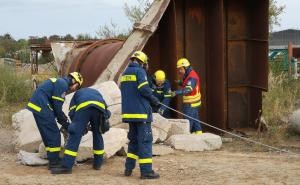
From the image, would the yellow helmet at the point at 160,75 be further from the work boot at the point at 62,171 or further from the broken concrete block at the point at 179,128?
the work boot at the point at 62,171

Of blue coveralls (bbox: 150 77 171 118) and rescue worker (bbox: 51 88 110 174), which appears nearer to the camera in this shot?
rescue worker (bbox: 51 88 110 174)

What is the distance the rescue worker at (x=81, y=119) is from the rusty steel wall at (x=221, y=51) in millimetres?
3561

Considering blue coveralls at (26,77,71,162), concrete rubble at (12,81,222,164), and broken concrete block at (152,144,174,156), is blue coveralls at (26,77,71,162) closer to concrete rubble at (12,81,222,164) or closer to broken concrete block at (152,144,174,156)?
concrete rubble at (12,81,222,164)

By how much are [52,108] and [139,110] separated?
1.51m

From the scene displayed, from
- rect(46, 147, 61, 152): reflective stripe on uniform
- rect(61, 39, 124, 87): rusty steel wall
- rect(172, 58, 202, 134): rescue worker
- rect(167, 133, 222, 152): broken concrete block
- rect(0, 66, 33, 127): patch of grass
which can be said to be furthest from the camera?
rect(0, 66, 33, 127): patch of grass

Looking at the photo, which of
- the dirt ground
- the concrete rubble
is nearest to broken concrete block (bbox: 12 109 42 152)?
the concrete rubble

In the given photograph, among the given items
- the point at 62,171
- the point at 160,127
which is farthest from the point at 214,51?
the point at 62,171

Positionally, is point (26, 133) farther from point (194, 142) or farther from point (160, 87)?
point (194, 142)

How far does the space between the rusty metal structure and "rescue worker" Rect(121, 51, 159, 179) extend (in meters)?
3.18

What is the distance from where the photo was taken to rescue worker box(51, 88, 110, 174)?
741 cm

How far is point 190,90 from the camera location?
1030 cm

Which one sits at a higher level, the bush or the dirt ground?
the bush

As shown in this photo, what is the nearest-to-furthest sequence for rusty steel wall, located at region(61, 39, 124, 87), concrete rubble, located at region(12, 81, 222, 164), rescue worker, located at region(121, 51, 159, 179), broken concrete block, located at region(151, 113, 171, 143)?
rescue worker, located at region(121, 51, 159, 179) → concrete rubble, located at region(12, 81, 222, 164) → broken concrete block, located at region(151, 113, 171, 143) → rusty steel wall, located at region(61, 39, 124, 87)

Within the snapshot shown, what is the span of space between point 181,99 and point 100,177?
4.47m
